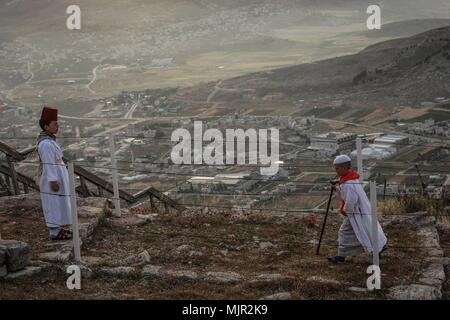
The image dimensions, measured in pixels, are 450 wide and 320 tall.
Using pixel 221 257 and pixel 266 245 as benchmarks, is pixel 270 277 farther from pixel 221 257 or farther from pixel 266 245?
pixel 266 245

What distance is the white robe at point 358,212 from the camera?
6332 millimetres

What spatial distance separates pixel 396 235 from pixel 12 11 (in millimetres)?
69298

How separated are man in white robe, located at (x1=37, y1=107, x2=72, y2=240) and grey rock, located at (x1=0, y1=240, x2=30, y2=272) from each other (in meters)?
0.88

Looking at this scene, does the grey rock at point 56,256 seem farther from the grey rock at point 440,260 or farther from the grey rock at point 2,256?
the grey rock at point 440,260

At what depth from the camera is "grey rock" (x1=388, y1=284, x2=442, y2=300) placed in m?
5.44

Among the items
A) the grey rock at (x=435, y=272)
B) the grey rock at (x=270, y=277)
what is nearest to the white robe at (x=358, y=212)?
the grey rock at (x=435, y=272)

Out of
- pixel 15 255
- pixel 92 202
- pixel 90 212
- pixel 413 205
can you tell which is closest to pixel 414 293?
pixel 15 255

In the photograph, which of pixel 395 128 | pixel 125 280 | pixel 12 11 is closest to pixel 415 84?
→ pixel 395 128

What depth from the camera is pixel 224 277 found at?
6.07 m

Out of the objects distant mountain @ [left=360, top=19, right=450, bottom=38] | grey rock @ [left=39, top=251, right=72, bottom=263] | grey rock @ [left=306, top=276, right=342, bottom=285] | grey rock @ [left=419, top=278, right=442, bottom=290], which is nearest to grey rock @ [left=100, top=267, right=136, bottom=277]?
grey rock @ [left=39, top=251, right=72, bottom=263]

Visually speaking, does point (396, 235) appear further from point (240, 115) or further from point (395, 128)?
point (240, 115)

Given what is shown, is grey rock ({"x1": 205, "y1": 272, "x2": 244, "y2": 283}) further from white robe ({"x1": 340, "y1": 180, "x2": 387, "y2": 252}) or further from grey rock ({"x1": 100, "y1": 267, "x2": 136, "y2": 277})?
white robe ({"x1": 340, "y1": 180, "x2": 387, "y2": 252})

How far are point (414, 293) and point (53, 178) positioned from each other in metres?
3.35
